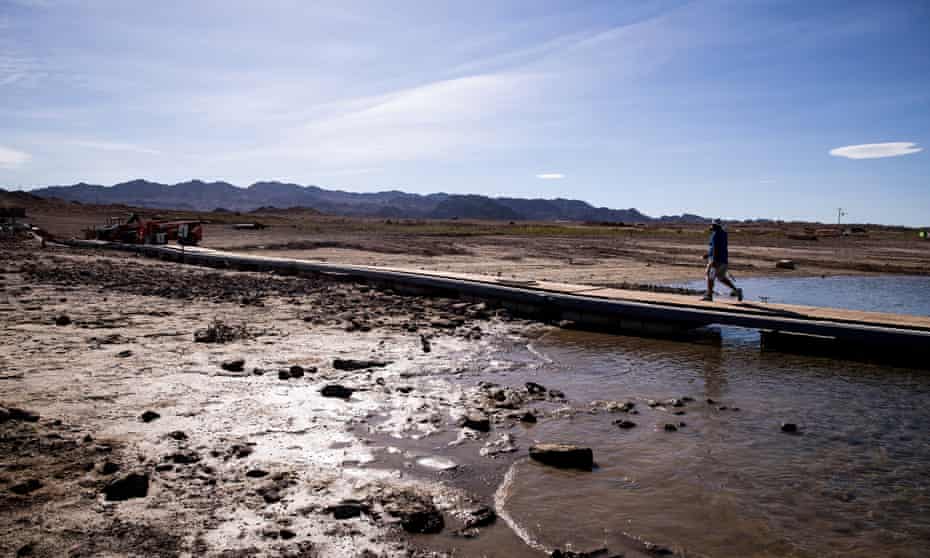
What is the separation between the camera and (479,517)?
5.17 m

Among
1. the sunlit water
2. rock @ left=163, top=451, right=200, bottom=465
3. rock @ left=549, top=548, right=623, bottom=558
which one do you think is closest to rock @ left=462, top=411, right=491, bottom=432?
the sunlit water

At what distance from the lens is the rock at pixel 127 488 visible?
5027 mm

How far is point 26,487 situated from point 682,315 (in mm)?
11458

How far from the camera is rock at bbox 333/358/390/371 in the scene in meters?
9.57

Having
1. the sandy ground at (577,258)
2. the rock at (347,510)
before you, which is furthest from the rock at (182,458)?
the sandy ground at (577,258)

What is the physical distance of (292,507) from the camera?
5.14 meters

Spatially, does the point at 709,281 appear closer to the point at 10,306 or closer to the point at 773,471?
the point at 773,471

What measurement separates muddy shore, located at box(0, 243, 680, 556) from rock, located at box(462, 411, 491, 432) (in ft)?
0.08

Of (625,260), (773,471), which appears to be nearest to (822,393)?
(773,471)

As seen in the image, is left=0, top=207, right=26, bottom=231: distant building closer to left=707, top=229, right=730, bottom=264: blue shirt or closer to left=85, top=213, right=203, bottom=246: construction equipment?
left=85, top=213, right=203, bottom=246: construction equipment

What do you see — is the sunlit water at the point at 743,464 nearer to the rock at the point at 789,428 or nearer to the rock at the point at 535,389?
the rock at the point at 789,428

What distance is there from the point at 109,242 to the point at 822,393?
33527mm

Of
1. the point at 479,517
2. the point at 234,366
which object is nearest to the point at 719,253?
the point at 234,366

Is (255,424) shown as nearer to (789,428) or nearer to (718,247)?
(789,428)
